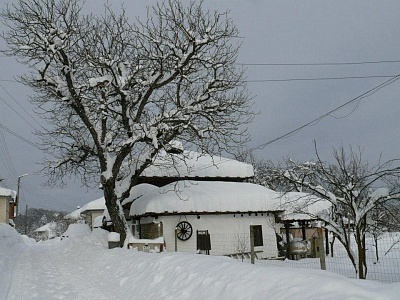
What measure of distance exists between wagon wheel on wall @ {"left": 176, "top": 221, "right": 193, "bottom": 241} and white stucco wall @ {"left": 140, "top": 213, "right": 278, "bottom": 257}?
0.19 meters

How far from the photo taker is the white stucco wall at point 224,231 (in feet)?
70.9

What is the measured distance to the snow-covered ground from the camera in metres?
4.33

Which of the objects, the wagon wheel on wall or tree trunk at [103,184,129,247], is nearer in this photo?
tree trunk at [103,184,129,247]

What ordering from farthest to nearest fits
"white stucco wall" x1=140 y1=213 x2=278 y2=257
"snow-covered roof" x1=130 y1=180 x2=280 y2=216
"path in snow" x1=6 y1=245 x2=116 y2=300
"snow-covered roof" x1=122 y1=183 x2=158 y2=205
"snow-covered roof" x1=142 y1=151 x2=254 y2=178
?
"snow-covered roof" x1=142 y1=151 x2=254 y2=178
"snow-covered roof" x1=122 y1=183 x2=158 y2=205
"white stucco wall" x1=140 y1=213 x2=278 y2=257
"snow-covered roof" x1=130 y1=180 x2=280 y2=216
"path in snow" x1=6 y1=245 x2=116 y2=300

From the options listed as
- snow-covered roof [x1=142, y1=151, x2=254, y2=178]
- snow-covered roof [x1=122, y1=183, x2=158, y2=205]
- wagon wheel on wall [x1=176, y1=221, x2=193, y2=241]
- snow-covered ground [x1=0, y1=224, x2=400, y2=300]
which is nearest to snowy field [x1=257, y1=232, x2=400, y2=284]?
wagon wheel on wall [x1=176, y1=221, x2=193, y2=241]

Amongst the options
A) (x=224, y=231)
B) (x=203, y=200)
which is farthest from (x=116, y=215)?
(x=224, y=231)

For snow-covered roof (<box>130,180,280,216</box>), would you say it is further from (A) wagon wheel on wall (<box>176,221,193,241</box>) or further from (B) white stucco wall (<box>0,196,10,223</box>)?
(B) white stucco wall (<box>0,196,10,223</box>)

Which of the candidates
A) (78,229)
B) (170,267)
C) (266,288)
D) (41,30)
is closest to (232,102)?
(41,30)

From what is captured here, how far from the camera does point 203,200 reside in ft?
72.0

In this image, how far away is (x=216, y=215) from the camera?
2250 cm

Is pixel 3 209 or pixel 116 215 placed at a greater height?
pixel 3 209

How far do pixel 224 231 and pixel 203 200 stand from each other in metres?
2.30

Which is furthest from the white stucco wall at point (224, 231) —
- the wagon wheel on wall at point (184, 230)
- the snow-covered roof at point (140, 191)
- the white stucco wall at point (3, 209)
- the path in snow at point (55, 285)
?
the white stucco wall at point (3, 209)

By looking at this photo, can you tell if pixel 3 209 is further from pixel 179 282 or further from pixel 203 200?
pixel 179 282
